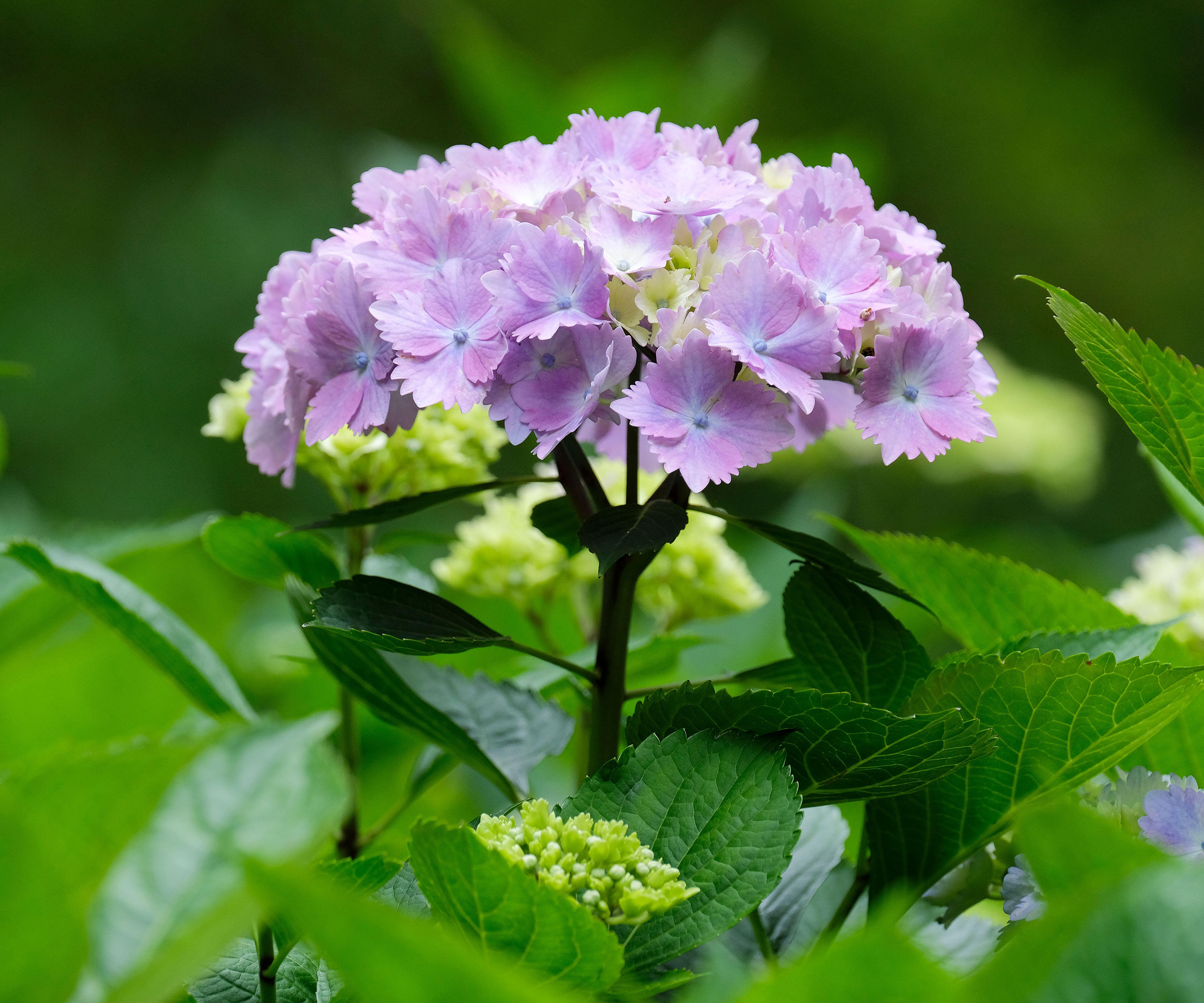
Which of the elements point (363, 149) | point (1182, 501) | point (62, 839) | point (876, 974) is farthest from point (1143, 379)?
point (363, 149)

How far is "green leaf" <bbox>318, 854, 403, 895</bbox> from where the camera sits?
34 centimetres

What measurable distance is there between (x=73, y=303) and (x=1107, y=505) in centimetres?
315

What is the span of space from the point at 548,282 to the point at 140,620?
→ 0.26 meters

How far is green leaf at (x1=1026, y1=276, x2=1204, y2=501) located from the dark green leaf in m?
0.31

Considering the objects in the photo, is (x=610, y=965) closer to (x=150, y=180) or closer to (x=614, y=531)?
(x=614, y=531)

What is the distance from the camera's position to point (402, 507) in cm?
51

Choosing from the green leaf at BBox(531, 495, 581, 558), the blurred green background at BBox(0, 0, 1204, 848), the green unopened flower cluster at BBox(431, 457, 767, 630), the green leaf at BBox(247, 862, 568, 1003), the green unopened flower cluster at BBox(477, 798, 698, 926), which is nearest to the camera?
the green leaf at BBox(247, 862, 568, 1003)

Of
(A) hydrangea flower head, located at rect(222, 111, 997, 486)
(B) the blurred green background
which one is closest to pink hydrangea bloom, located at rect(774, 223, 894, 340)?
(A) hydrangea flower head, located at rect(222, 111, 997, 486)

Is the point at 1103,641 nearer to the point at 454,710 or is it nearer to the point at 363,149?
the point at 454,710

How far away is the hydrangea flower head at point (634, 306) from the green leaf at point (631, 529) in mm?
25

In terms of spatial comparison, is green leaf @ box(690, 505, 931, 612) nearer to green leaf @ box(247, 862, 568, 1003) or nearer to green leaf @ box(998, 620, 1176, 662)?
green leaf @ box(998, 620, 1176, 662)

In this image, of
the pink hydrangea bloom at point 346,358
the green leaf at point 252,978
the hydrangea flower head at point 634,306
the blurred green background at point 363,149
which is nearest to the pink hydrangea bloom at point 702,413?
the hydrangea flower head at point 634,306

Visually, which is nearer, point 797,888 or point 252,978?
point 252,978

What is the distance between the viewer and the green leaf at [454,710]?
1.60ft
